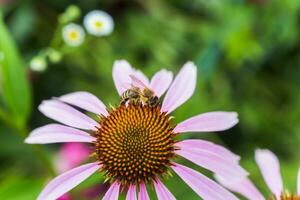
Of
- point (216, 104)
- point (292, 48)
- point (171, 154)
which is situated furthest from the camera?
point (292, 48)

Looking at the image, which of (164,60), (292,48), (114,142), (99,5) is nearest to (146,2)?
(99,5)

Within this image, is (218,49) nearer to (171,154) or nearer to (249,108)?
(249,108)

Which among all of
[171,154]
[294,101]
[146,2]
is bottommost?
[171,154]

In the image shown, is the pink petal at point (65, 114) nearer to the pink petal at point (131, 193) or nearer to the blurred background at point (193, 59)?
the pink petal at point (131, 193)

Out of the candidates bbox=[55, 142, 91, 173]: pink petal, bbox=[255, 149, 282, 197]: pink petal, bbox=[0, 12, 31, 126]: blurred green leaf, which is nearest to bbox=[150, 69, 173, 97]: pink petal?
bbox=[255, 149, 282, 197]: pink petal

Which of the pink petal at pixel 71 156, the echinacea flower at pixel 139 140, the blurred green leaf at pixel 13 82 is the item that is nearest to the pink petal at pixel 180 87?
the echinacea flower at pixel 139 140

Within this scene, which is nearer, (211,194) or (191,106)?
(211,194)

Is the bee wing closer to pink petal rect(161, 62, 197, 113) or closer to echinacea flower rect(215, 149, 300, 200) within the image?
pink petal rect(161, 62, 197, 113)
